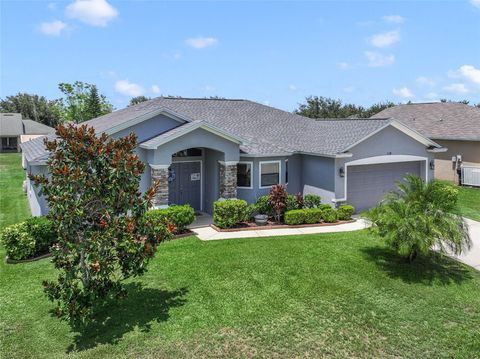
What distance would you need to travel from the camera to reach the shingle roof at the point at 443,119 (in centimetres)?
2772

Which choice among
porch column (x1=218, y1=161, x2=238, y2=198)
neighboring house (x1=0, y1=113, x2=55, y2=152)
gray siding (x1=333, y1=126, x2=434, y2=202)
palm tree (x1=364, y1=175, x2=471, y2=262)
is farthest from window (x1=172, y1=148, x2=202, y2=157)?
neighboring house (x1=0, y1=113, x2=55, y2=152)

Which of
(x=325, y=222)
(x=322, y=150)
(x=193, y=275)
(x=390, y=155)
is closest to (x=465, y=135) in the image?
(x=390, y=155)

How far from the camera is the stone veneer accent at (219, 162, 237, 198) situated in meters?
17.5

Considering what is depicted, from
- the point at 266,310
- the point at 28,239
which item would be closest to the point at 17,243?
the point at 28,239

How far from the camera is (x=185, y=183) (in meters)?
18.9

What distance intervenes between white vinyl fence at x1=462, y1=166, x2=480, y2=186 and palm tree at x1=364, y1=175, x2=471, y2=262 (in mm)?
17066

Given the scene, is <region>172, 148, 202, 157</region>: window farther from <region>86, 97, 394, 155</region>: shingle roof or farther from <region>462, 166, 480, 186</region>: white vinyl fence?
<region>462, 166, 480, 186</region>: white vinyl fence

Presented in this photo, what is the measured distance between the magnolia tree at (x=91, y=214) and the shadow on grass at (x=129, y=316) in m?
0.45

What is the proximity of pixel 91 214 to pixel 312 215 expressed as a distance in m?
10.9

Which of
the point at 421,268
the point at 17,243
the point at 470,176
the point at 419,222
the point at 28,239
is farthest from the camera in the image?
the point at 470,176

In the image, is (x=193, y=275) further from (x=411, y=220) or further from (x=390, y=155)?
(x=390, y=155)

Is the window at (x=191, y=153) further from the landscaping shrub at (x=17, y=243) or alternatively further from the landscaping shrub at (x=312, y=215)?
the landscaping shrub at (x=17, y=243)

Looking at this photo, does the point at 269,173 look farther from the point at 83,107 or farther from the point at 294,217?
the point at 83,107

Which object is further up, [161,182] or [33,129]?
[33,129]
